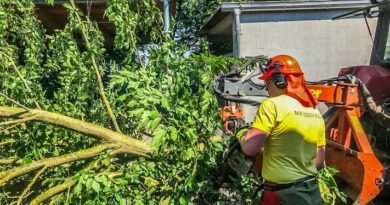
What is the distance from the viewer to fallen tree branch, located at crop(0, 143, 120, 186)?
3335 mm

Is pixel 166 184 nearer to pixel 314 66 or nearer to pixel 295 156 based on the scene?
pixel 295 156

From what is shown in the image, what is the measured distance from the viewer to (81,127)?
12.2 ft

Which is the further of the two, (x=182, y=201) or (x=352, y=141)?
(x=352, y=141)

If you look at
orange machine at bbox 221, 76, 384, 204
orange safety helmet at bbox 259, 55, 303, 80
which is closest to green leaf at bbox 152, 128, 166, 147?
orange safety helmet at bbox 259, 55, 303, 80

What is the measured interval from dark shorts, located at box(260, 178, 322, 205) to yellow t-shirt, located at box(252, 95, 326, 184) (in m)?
0.06

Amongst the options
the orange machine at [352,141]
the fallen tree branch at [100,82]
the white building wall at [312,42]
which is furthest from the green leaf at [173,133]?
the white building wall at [312,42]

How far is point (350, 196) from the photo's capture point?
181 inches

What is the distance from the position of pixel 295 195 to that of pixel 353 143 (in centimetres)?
190

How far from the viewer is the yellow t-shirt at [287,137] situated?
9.37 feet

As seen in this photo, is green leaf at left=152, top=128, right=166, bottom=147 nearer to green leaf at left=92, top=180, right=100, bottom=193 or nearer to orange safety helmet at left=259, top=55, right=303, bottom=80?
green leaf at left=92, top=180, right=100, bottom=193

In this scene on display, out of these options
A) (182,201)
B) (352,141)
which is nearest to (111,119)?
(182,201)

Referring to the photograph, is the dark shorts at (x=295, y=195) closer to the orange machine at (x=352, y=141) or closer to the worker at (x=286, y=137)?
the worker at (x=286, y=137)

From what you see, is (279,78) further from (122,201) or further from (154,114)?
(122,201)

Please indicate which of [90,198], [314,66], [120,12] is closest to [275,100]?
[90,198]
